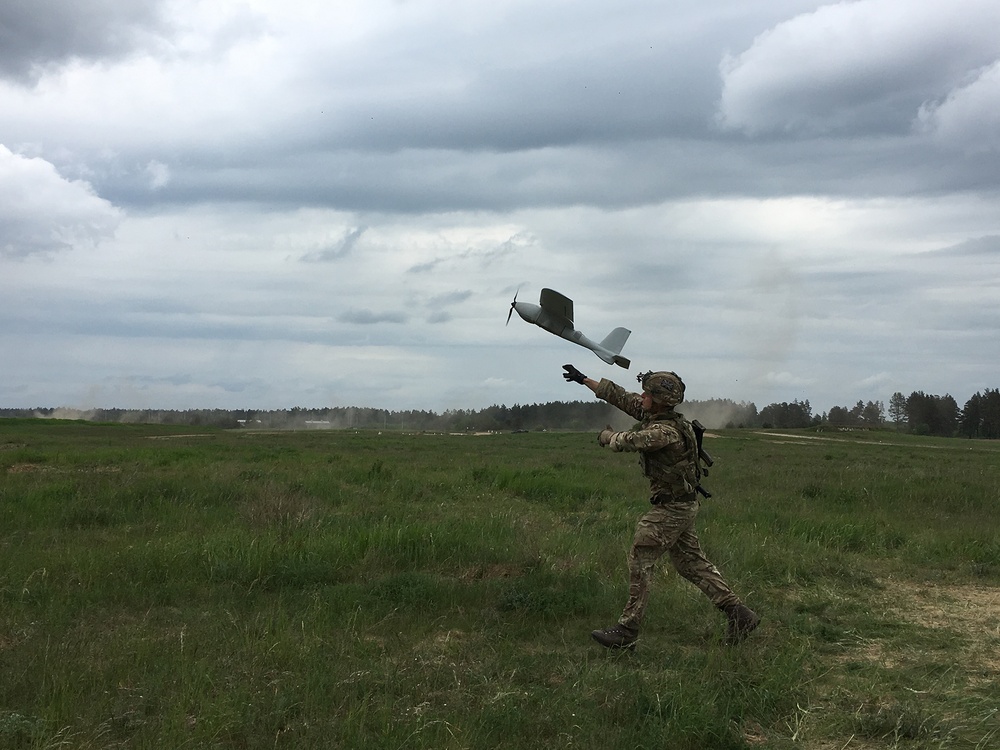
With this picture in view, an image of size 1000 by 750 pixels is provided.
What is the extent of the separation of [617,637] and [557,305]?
5.21 metres

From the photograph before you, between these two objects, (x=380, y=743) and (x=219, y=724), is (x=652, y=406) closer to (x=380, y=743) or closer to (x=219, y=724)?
(x=380, y=743)

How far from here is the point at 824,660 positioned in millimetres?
6781

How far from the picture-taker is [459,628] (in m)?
7.48

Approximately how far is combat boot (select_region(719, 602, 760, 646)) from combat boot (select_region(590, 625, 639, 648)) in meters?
0.83

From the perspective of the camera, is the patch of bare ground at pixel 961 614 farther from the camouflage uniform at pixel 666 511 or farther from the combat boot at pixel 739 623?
the camouflage uniform at pixel 666 511

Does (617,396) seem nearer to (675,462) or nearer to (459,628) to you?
(675,462)

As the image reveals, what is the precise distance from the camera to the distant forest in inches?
3642

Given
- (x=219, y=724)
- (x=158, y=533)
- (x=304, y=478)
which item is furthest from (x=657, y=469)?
(x=304, y=478)

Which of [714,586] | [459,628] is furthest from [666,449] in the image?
[459,628]

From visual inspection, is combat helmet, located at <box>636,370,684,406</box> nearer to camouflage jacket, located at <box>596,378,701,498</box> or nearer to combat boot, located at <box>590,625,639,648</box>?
camouflage jacket, located at <box>596,378,701,498</box>

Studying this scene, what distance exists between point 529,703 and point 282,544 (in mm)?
5100

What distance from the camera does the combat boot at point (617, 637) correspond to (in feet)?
22.5

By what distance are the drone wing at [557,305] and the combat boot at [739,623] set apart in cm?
494

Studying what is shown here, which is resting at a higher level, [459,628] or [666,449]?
[666,449]
